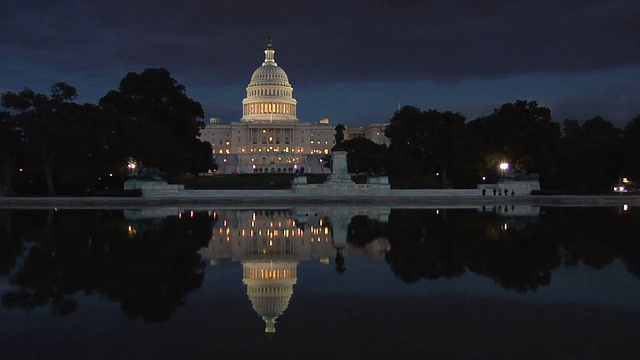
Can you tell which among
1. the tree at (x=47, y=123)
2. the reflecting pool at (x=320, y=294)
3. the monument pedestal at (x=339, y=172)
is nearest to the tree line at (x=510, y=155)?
the monument pedestal at (x=339, y=172)

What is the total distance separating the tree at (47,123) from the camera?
4159 cm

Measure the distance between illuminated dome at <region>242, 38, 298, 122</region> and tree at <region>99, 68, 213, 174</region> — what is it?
265 ft

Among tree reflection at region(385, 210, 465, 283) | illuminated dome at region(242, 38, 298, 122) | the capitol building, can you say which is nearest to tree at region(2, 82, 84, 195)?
tree reflection at region(385, 210, 465, 283)

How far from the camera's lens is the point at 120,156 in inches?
1833

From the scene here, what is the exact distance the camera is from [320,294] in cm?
1074

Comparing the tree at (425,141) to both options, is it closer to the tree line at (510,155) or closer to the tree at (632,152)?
the tree line at (510,155)

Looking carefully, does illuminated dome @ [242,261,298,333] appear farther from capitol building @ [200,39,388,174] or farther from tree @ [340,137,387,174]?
capitol building @ [200,39,388,174]

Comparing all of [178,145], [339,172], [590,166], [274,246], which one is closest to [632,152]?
[590,166]

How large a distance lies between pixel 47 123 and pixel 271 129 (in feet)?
330

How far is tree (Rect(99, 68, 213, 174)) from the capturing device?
155ft

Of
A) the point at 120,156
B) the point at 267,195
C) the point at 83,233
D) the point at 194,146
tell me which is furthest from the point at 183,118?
the point at 83,233

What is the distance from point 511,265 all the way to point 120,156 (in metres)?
38.5

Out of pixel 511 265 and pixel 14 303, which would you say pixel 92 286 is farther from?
pixel 511 265

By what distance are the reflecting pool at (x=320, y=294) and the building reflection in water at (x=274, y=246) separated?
0.06m
